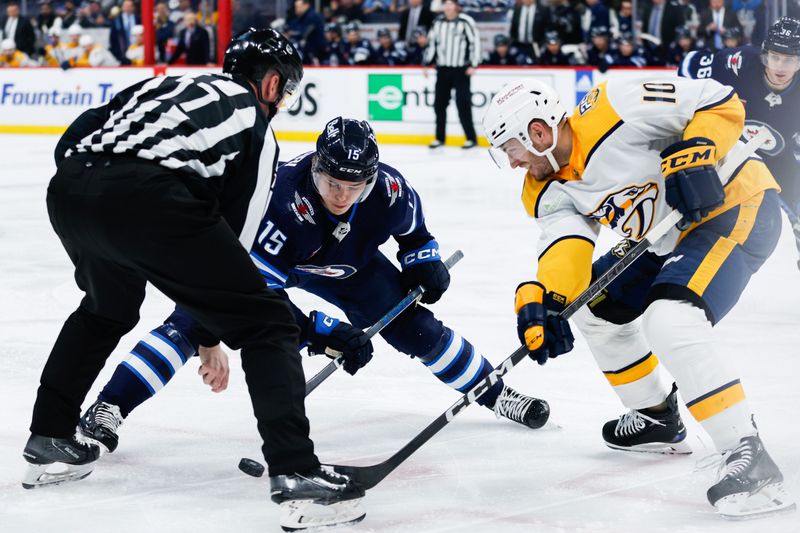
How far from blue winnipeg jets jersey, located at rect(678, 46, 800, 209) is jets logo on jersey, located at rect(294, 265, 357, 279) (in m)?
2.11

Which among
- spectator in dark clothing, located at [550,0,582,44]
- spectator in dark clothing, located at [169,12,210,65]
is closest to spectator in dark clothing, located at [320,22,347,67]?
spectator in dark clothing, located at [169,12,210,65]

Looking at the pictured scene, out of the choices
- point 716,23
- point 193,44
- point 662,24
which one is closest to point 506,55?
point 662,24

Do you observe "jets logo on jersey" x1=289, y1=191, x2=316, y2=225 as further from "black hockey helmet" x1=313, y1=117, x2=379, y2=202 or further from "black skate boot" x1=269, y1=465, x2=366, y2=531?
"black skate boot" x1=269, y1=465, x2=366, y2=531

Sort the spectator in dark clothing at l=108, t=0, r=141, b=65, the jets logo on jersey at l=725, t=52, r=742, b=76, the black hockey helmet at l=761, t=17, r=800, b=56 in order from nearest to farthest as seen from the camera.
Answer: the black hockey helmet at l=761, t=17, r=800, b=56
the jets logo on jersey at l=725, t=52, r=742, b=76
the spectator in dark clothing at l=108, t=0, r=141, b=65

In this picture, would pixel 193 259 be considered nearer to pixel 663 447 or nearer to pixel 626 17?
pixel 663 447

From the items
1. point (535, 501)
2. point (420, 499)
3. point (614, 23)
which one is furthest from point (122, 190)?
point (614, 23)

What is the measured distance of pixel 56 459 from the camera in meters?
2.51

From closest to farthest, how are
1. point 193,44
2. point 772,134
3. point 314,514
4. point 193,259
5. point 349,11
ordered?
point 193,259 < point 314,514 < point 772,134 < point 193,44 < point 349,11

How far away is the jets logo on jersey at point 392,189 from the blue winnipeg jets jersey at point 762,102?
79.6 inches

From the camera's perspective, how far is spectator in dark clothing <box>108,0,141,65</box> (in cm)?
1284

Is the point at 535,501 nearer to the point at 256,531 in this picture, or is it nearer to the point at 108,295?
the point at 256,531

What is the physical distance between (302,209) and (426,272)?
392mm

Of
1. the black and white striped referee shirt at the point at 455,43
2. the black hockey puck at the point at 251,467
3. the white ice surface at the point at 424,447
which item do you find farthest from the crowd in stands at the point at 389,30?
the black hockey puck at the point at 251,467

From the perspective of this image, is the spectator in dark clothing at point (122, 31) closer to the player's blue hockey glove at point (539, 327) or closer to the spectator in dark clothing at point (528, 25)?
the spectator in dark clothing at point (528, 25)
